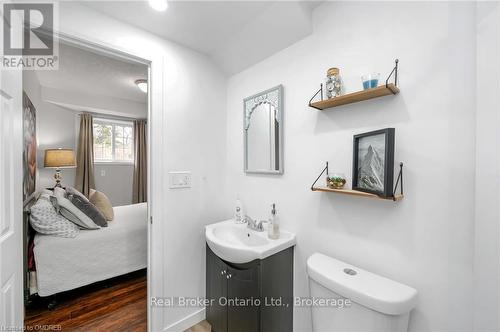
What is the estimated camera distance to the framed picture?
919 mm

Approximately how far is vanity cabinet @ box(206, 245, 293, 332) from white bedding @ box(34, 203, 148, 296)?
131 cm

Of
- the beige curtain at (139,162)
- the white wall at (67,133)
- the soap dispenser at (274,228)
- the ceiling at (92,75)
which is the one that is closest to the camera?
the soap dispenser at (274,228)

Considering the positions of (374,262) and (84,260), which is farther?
(84,260)

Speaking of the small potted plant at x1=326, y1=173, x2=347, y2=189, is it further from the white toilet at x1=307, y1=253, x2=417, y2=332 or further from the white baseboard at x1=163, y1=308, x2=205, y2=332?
the white baseboard at x1=163, y1=308, x2=205, y2=332

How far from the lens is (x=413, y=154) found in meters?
0.94

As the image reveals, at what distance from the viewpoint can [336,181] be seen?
3.76 ft

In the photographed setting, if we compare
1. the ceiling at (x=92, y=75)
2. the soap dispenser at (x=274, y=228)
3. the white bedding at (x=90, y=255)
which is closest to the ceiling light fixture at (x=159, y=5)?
the ceiling at (x=92, y=75)

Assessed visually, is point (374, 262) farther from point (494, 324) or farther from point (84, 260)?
point (84, 260)

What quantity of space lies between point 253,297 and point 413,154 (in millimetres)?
1123

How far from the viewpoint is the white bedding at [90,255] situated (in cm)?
187

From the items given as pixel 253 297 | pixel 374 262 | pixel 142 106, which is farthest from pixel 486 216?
pixel 142 106

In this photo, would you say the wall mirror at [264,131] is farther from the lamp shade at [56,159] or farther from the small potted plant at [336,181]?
the lamp shade at [56,159]

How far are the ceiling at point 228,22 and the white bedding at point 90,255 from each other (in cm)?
194

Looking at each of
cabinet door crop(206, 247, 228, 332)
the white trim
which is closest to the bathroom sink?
cabinet door crop(206, 247, 228, 332)
